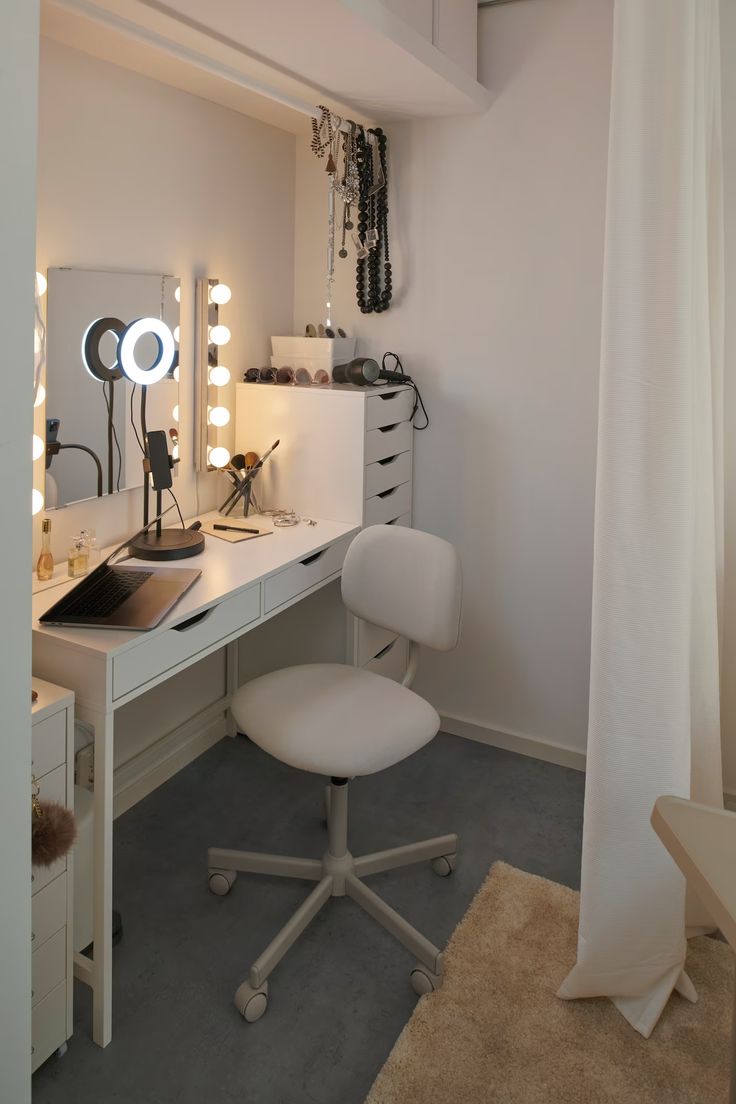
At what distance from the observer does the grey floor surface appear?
165 cm

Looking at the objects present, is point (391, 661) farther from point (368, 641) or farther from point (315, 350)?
point (315, 350)

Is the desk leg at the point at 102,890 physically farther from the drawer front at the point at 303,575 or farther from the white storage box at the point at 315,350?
the white storage box at the point at 315,350

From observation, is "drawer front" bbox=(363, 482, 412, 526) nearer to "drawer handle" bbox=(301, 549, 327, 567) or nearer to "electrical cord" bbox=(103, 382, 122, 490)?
"drawer handle" bbox=(301, 549, 327, 567)

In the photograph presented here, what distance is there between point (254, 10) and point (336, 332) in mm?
1184

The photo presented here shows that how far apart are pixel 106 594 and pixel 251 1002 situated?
89 centimetres

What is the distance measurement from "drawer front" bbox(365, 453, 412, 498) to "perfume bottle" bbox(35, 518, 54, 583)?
3.12 feet

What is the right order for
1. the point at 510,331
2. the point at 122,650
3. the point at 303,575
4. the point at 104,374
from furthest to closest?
the point at 510,331
the point at 303,575
the point at 104,374
the point at 122,650

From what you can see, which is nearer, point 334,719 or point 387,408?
point 334,719

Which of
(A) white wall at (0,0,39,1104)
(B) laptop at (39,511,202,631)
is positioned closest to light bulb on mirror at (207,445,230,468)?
(B) laptop at (39,511,202,631)

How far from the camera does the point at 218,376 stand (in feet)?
8.66

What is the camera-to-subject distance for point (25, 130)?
90 cm

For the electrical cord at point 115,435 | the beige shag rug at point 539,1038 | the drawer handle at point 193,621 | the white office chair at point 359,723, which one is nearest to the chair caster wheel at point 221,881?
the white office chair at point 359,723

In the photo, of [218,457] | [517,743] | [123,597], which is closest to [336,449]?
[218,457]

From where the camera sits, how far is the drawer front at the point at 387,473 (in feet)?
8.71
